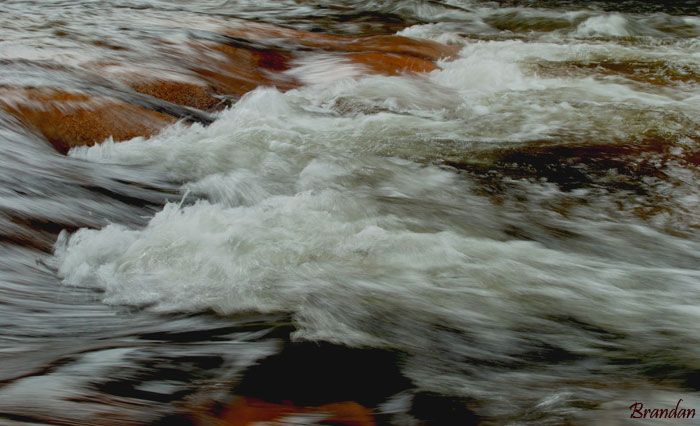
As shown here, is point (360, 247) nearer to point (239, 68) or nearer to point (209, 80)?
point (209, 80)

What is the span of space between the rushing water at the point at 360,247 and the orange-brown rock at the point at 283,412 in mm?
46

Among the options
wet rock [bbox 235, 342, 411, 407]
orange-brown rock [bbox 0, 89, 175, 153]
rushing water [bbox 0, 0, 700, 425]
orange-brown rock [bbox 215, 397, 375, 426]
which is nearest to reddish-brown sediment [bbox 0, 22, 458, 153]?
orange-brown rock [bbox 0, 89, 175, 153]

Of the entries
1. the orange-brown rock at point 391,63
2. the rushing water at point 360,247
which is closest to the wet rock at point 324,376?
the rushing water at point 360,247

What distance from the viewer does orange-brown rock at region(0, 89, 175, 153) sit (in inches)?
214

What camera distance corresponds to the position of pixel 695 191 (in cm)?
472

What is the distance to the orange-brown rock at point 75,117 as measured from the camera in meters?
5.43

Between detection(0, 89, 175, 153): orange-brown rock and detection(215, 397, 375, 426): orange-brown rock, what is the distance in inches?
147

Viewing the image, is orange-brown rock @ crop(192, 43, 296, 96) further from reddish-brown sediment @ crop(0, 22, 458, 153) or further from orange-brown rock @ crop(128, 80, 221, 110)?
orange-brown rock @ crop(128, 80, 221, 110)

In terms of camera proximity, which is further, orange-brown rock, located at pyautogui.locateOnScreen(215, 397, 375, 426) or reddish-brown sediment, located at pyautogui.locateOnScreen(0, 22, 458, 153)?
reddish-brown sediment, located at pyautogui.locateOnScreen(0, 22, 458, 153)

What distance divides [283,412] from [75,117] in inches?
A: 163

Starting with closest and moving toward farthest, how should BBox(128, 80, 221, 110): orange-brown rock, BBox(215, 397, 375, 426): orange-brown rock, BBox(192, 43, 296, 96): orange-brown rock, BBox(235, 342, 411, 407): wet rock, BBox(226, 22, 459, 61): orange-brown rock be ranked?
1. BBox(215, 397, 375, 426): orange-brown rock
2. BBox(235, 342, 411, 407): wet rock
3. BBox(128, 80, 221, 110): orange-brown rock
4. BBox(192, 43, 296, 96): orange-brown rock
5. BBox(226, 22, 459, 61): orange-brown rock

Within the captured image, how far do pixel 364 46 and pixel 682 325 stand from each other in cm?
674

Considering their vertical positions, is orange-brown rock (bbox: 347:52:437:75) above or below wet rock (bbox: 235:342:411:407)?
above

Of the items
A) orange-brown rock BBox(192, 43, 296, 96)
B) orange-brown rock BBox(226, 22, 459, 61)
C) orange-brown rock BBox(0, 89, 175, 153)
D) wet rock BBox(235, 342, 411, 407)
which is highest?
orange-brown rock BBox(226, 22, 459, 61)
